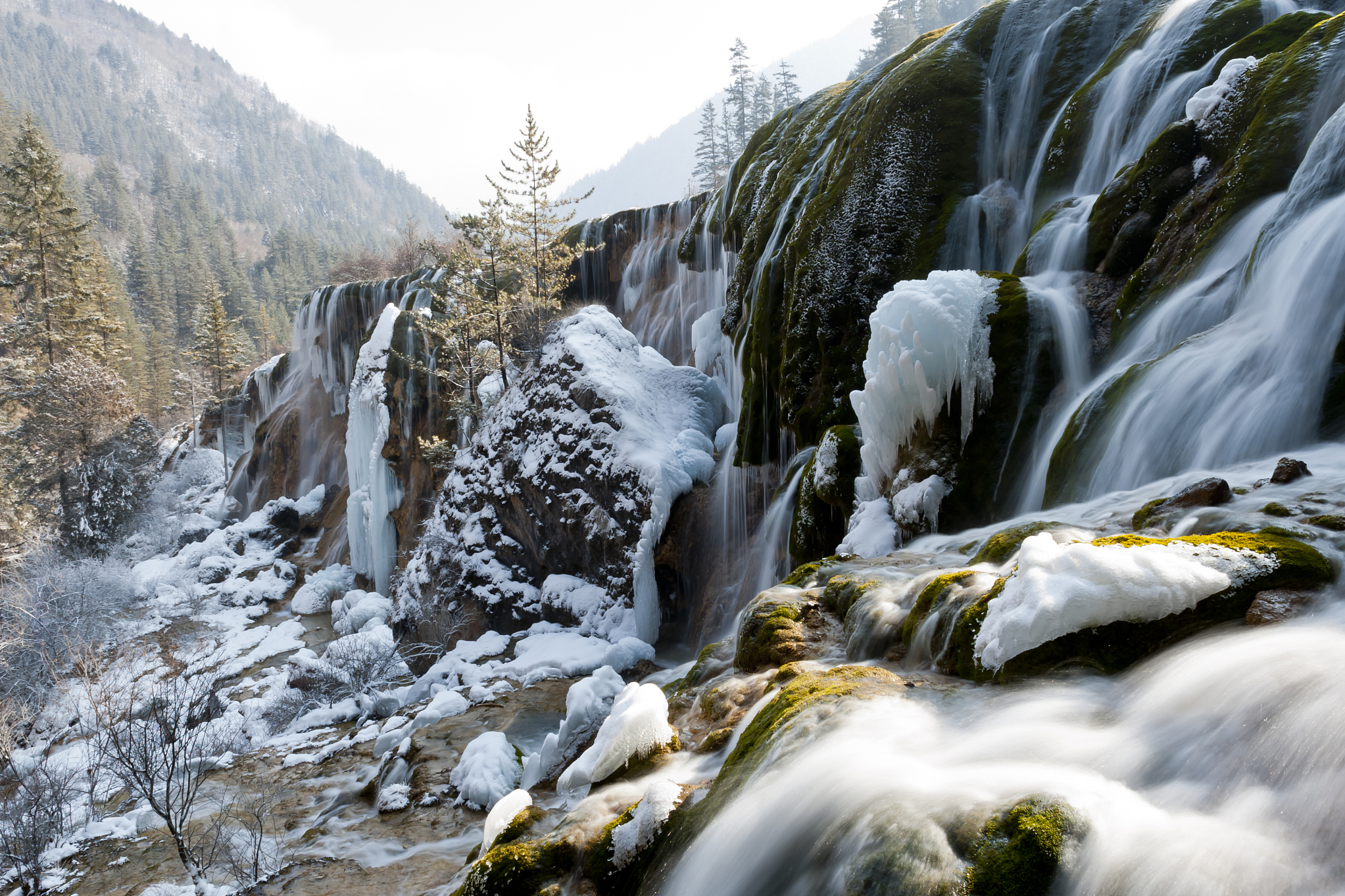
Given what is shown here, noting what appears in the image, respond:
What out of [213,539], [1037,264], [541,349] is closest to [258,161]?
[213,539]

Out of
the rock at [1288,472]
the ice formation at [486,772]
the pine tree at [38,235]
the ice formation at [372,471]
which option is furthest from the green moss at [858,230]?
the pine tree at [38,235]

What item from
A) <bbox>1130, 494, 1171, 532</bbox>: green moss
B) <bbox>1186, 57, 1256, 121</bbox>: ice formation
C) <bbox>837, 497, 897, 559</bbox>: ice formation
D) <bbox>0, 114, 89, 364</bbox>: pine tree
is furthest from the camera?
<bbox>0, 114, 89, 364</bbox>: pine tree

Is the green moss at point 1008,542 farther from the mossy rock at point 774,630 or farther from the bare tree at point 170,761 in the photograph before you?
the bare tree at point 170,761

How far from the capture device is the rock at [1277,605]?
7.91 feet

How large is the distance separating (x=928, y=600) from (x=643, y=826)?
5.85ft

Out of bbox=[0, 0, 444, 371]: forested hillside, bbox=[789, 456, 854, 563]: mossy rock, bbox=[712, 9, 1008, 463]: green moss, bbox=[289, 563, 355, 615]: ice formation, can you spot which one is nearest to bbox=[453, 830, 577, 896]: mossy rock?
bbox=[789, 456, 854, 563]: mossy rock

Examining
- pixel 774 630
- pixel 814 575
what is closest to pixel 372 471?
pixel 814 575

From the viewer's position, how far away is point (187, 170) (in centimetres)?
12281

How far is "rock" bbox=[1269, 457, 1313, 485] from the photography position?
3.52m

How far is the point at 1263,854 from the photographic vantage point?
1.59 m

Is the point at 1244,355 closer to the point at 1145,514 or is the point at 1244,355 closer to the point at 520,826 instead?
the point at 1145,514

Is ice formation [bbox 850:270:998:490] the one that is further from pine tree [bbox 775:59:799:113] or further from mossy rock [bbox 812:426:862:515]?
pine tree [bbox 775:59:799:113]

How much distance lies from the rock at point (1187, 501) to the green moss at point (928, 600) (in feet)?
3.36

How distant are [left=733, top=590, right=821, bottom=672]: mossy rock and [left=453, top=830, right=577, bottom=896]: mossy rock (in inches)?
62.9
